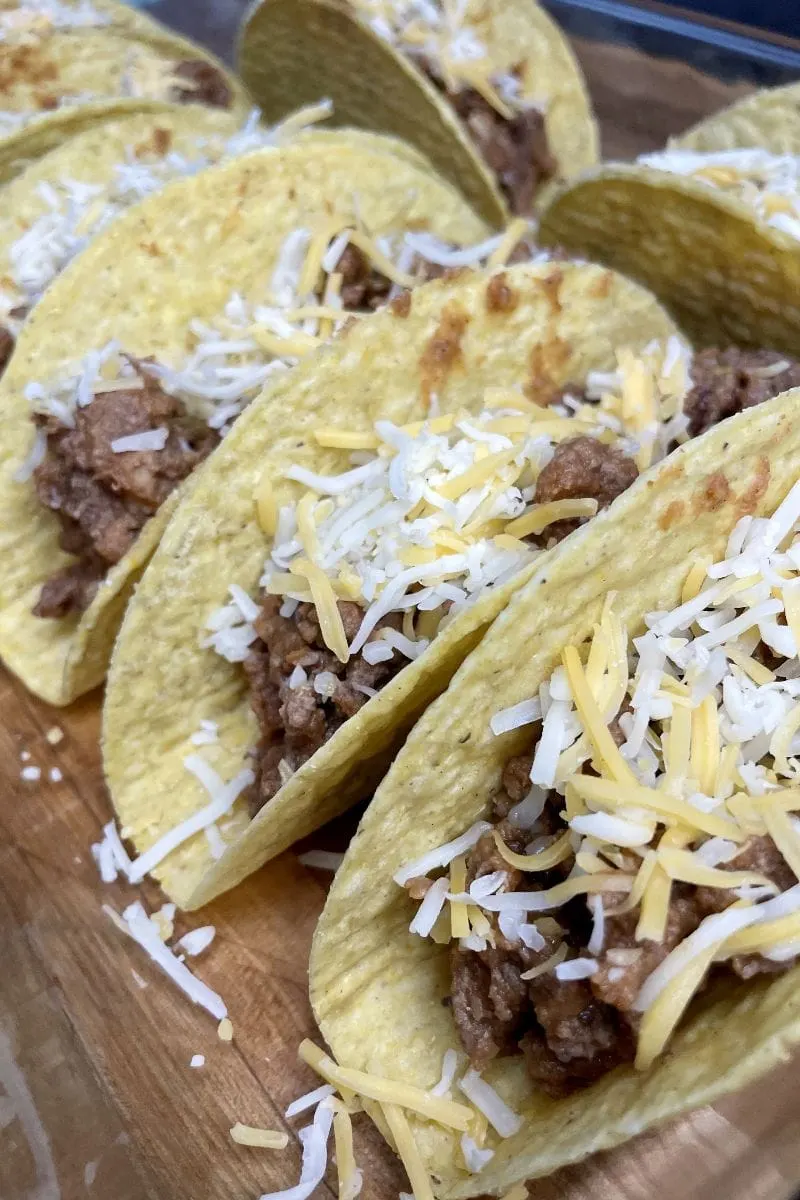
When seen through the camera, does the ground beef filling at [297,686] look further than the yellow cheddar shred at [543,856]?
Yes

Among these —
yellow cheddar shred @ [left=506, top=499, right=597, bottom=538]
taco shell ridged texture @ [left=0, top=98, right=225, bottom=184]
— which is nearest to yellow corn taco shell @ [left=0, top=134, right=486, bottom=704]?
taco shell ridged texture @ [left=0, top=98, right=225, bottom=184]

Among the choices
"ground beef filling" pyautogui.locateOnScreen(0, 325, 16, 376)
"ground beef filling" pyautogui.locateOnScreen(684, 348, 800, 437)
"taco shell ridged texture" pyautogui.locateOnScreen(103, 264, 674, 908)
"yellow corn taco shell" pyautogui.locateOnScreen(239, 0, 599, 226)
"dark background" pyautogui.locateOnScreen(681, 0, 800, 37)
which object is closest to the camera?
"taco shell ridged texture" pyautogui.locateOnScreen(103, 264, 674, 908)

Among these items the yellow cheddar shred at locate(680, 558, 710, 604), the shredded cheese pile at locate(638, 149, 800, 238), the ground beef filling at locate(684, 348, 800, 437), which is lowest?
the ground beef filling at locate(684, 348, 800, 437)

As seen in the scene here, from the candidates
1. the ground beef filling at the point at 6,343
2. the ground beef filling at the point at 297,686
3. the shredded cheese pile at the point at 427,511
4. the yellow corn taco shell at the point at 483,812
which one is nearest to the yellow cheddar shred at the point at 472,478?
the shredded cheese pile at the point at 427,511

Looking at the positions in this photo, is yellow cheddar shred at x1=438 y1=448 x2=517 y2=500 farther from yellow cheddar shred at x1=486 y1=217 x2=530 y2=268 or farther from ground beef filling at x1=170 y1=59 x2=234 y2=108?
ground beef filling at x1=170 y1=59 x2=234 y2=108

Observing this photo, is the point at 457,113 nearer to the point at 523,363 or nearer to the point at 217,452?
the point at 523,363

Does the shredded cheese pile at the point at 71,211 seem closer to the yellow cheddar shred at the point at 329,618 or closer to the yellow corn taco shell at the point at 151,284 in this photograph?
the yellow corn taco shell at the point at 151,284
